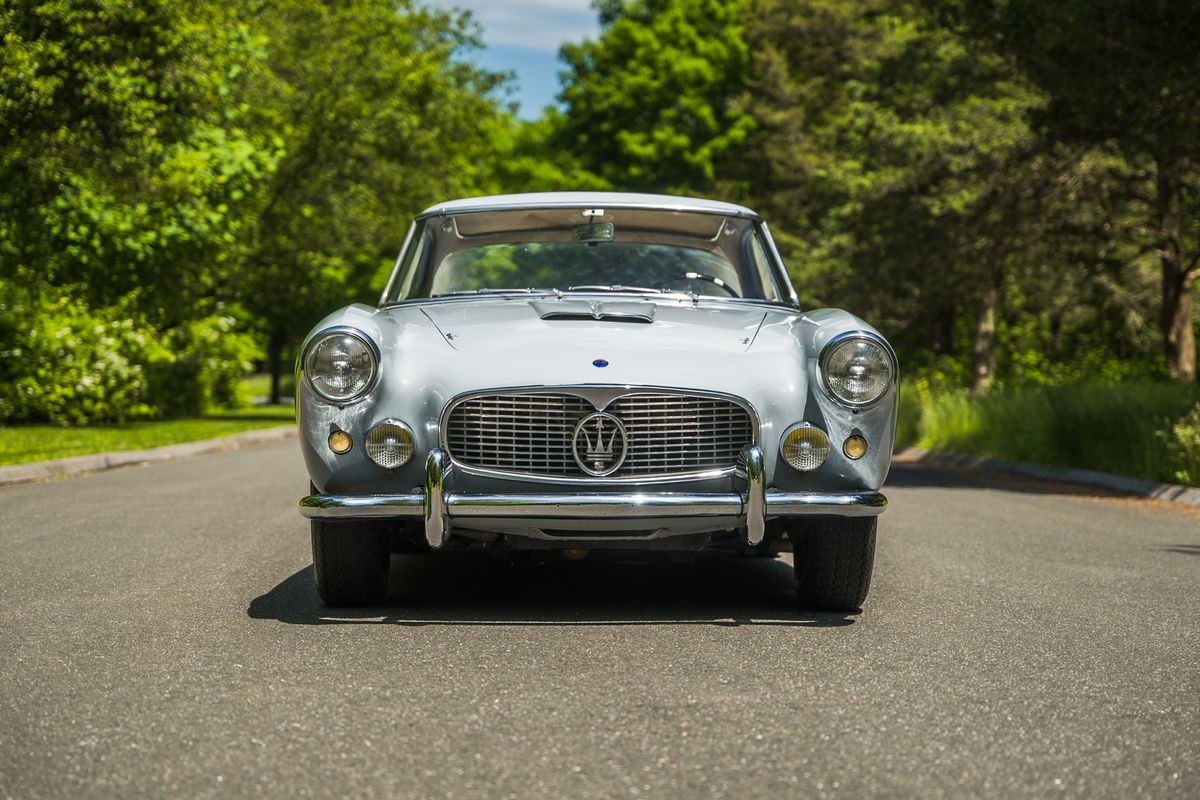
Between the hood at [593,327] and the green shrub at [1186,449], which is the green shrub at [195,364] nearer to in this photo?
the green shrub at [1186,449]

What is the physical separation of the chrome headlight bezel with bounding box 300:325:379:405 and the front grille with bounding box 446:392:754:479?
0.32m

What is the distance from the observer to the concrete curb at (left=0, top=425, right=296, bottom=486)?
12.6 meters

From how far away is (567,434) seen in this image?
5.27 m

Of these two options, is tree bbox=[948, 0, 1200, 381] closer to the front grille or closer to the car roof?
the car roof

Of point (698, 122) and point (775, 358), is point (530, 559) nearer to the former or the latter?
point (775, 358)

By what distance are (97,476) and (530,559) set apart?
8.46 meters

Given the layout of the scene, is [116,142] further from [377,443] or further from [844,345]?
[844,345]

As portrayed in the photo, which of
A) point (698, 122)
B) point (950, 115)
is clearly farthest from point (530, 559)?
point (698, 122)

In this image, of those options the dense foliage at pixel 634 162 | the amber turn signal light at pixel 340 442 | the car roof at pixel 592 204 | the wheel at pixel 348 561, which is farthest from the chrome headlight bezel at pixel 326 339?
the dense foliage at pixel 634 162

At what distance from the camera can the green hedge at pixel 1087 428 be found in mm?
13086

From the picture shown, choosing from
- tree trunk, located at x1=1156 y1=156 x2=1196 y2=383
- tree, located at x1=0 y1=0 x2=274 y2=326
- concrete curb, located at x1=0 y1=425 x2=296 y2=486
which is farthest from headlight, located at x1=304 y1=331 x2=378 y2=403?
tree trunk, located at x1=1156 y1=156 x2=1196 y2=383

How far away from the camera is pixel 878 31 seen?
3866cm

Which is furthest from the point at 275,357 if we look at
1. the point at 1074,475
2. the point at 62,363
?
the point at 1074,475

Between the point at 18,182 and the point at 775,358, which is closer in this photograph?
the point at 775,358
